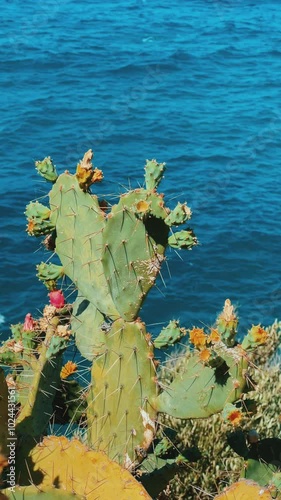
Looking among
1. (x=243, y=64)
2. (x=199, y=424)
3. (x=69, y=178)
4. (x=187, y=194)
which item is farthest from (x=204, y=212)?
(x=69, y=178)

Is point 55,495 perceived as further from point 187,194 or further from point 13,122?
point 13,122

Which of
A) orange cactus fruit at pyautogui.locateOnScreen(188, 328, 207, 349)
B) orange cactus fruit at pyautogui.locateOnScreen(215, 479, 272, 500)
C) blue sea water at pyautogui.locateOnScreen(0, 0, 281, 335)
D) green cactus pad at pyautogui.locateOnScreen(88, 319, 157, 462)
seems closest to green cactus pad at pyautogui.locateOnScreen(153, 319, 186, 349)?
green cactus pad at pyautogui.locateOnScreen(88, 319, 157, 462)

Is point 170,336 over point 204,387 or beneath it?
over

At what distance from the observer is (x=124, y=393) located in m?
4.33

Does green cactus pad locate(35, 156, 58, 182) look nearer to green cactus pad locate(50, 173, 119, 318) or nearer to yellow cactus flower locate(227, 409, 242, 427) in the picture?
green cactus pad locate(50, 173, 119, 318)

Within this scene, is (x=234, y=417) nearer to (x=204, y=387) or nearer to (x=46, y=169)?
(x=204, y=387)

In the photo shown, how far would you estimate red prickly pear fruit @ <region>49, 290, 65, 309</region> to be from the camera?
176 inches

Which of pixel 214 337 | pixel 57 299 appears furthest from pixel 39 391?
pixel 214 337

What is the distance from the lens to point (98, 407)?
14.6ft

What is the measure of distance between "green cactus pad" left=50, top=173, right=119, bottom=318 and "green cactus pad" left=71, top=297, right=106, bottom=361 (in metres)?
0.10

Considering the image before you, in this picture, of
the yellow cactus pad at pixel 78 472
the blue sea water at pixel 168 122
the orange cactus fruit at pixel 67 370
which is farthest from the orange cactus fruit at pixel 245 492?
the blue sea water at pixel 168 122

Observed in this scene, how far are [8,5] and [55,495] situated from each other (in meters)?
36.5

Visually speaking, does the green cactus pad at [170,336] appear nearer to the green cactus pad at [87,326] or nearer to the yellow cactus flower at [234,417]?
the green cactus pad at [87,326]

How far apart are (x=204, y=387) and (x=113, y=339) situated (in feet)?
1.75
